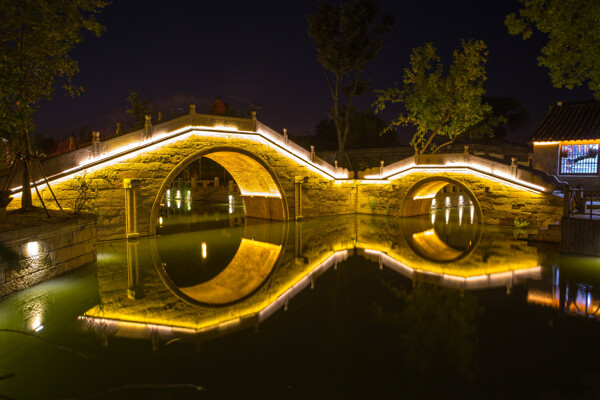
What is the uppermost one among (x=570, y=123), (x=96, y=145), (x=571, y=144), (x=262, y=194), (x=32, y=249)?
(x=570, y=123)

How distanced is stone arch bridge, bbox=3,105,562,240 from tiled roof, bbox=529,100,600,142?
9.74 ft

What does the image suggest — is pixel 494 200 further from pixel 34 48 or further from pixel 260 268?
pixel 34 48

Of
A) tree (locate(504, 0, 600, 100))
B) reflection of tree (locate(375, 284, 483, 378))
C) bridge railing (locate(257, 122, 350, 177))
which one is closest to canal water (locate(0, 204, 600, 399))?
reflection of tree (locate(375, 284, 483, 378))

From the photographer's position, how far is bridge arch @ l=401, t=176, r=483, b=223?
1753 cm

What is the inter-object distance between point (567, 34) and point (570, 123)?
7853mm

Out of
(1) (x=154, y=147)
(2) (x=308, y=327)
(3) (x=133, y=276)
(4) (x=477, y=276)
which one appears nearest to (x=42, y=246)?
(3) (x=133, y=276)

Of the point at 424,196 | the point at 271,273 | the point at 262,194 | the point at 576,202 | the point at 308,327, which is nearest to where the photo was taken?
the point at 308,327

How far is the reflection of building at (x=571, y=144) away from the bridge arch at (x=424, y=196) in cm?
363

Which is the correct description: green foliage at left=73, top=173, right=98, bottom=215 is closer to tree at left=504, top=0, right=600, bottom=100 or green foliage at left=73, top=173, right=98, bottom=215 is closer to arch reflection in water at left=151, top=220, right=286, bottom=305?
arch reflection in water at left=151, top=220, right=286, bottom=305

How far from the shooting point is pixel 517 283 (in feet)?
27.7

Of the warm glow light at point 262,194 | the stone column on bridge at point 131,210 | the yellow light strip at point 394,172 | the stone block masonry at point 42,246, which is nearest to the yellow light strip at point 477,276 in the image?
the stone block masonry at point 42,246

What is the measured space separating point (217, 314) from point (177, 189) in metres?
29.9

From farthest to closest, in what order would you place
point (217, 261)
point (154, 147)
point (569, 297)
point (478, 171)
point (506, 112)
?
point (506, 112) < point (478, 171) < point (154, 147) < point (217, 261) < point (569, 297)

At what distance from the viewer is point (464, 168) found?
1752cm
